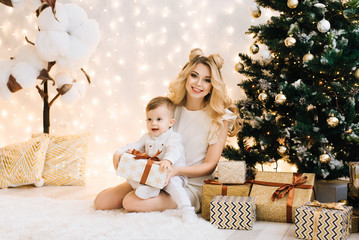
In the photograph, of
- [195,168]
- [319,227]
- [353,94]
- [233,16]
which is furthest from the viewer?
[233,16]

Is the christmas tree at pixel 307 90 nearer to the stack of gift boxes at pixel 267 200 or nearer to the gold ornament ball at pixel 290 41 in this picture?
the gold ornament ball at pixel 290 41

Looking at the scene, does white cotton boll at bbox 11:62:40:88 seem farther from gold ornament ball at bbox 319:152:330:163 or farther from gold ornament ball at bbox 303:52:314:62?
gold ornament ball at bbox 319:152:330:163

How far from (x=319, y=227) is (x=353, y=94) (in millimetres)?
690

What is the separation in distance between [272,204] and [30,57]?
6.41 ft

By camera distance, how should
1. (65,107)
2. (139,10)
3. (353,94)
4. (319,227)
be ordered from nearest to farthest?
1. (319,227)
2. (353,94)
3. (139,10)
4. (65,107)

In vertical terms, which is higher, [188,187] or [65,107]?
[65,107]

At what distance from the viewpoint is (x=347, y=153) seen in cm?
200

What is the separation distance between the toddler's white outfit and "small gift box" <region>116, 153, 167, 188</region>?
0.19 feet

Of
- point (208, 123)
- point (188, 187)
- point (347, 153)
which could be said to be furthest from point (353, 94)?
point (188, 187)

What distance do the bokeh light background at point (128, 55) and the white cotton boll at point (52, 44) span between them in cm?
57

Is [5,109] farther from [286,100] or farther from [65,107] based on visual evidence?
[286,100]

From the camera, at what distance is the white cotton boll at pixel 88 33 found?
105 inches

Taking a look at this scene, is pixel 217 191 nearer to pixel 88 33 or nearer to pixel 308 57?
pixel 308 57

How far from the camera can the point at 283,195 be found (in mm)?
1912
